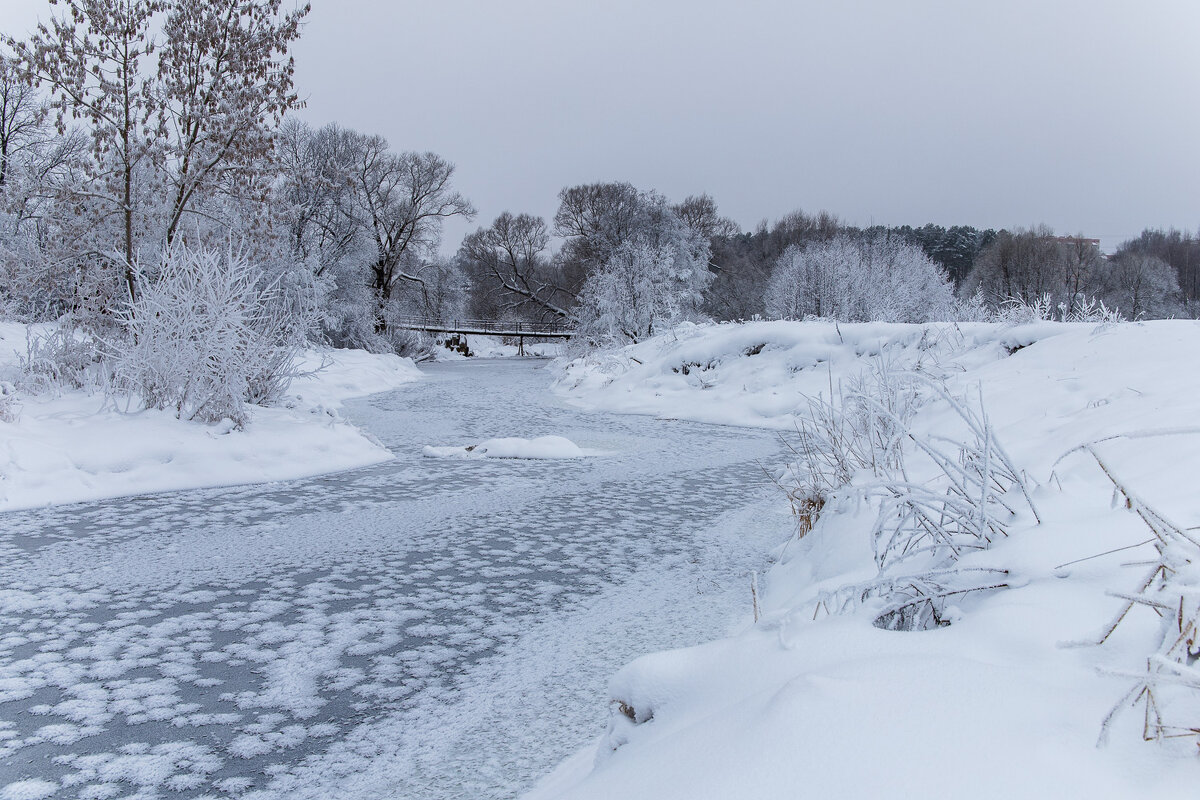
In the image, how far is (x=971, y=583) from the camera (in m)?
2.04

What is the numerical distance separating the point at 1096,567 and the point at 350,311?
1164 inches

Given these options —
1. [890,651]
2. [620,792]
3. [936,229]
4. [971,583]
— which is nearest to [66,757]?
[620,792]

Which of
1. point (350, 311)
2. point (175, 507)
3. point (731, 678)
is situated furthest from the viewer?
point (350, 311)

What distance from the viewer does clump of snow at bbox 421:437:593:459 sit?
940 cm

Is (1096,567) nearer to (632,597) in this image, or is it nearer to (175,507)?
(632,597)

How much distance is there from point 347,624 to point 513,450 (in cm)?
572

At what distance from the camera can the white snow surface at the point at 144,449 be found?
6758 mm

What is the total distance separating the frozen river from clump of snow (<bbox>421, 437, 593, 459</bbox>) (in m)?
1.72

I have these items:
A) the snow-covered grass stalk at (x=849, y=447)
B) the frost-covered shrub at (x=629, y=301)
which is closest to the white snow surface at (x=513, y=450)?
the snow-covered grass stalk at (x=849, y=447)

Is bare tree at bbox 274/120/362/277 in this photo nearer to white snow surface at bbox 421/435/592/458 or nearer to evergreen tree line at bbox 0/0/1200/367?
evergreen tree line at bbox 0/0/1200/367

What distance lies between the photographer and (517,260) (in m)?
52.6

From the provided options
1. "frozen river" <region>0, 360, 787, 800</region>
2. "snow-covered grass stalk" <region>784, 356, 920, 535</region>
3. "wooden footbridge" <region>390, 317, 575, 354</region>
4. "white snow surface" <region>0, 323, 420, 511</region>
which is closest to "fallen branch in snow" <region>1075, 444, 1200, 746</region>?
"frozen river" <region>0, 360, 787, 800</region>

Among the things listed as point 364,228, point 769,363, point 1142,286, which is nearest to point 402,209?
point 364,228

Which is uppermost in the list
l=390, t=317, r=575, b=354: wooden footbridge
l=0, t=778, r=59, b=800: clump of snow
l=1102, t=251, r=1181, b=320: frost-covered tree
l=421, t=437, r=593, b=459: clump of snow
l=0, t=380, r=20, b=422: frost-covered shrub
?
l=1102, t=251, r=1181, b=320: frost-covered tree
